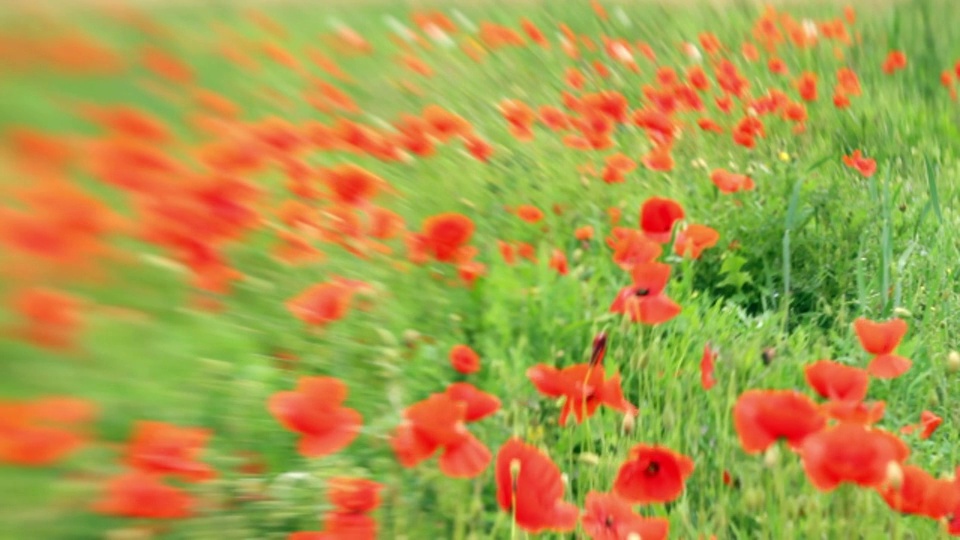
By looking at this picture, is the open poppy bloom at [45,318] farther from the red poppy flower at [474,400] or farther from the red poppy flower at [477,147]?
the red poppy flower at [477,147]

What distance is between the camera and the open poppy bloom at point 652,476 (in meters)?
1.04

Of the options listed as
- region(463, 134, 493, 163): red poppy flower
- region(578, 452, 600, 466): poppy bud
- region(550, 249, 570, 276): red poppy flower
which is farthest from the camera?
region(463, 134, 493, 163): red poppy flower

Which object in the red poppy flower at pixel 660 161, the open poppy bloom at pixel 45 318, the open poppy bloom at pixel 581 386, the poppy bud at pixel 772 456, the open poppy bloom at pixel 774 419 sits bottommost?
the poppy bud at pixel 772 456

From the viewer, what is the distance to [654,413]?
55.3 inches

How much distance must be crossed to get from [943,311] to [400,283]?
0.96 m

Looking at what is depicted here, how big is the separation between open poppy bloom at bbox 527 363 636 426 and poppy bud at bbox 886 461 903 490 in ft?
0.98

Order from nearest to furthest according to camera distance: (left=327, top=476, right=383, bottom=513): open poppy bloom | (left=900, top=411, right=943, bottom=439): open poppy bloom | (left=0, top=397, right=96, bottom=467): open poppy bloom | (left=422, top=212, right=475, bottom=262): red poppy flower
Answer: (left=0, top=397, right=96, bottom=467): open poppy bloom, (left=327, top=476, right=383, bottom=513): open poppy bloom, (left=900, top=411, right=943, bottom=439): open poppy bloom, (left=422, top=212, right=475, bottom=262): red poppy flower

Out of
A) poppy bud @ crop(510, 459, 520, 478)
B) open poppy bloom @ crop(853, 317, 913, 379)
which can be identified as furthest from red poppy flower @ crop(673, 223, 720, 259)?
poppy bud @ crop(510, 459, 520, 478)

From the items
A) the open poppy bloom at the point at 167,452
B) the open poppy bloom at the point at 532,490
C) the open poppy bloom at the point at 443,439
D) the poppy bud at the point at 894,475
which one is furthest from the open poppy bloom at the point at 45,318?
the poppy bud at the point at 894,475

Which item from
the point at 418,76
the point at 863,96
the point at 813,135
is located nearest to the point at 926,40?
the point at 863,96

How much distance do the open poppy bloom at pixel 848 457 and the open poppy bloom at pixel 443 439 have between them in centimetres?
31

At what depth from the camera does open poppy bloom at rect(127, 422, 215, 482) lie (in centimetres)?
103

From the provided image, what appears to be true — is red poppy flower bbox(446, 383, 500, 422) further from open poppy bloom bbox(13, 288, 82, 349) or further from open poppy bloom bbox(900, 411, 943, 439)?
open poppy bloom bbox(900, 411, 943, 439)

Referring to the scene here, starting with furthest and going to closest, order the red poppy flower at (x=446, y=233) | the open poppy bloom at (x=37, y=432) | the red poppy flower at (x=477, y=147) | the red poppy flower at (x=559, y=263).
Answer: the red poppy flower at (x=477, y=147)
the red poppy flower at (x=559, y=263)
the red poppy flower at (x=446, y=233)
the open poppy bloom at (x=37, y=432)
